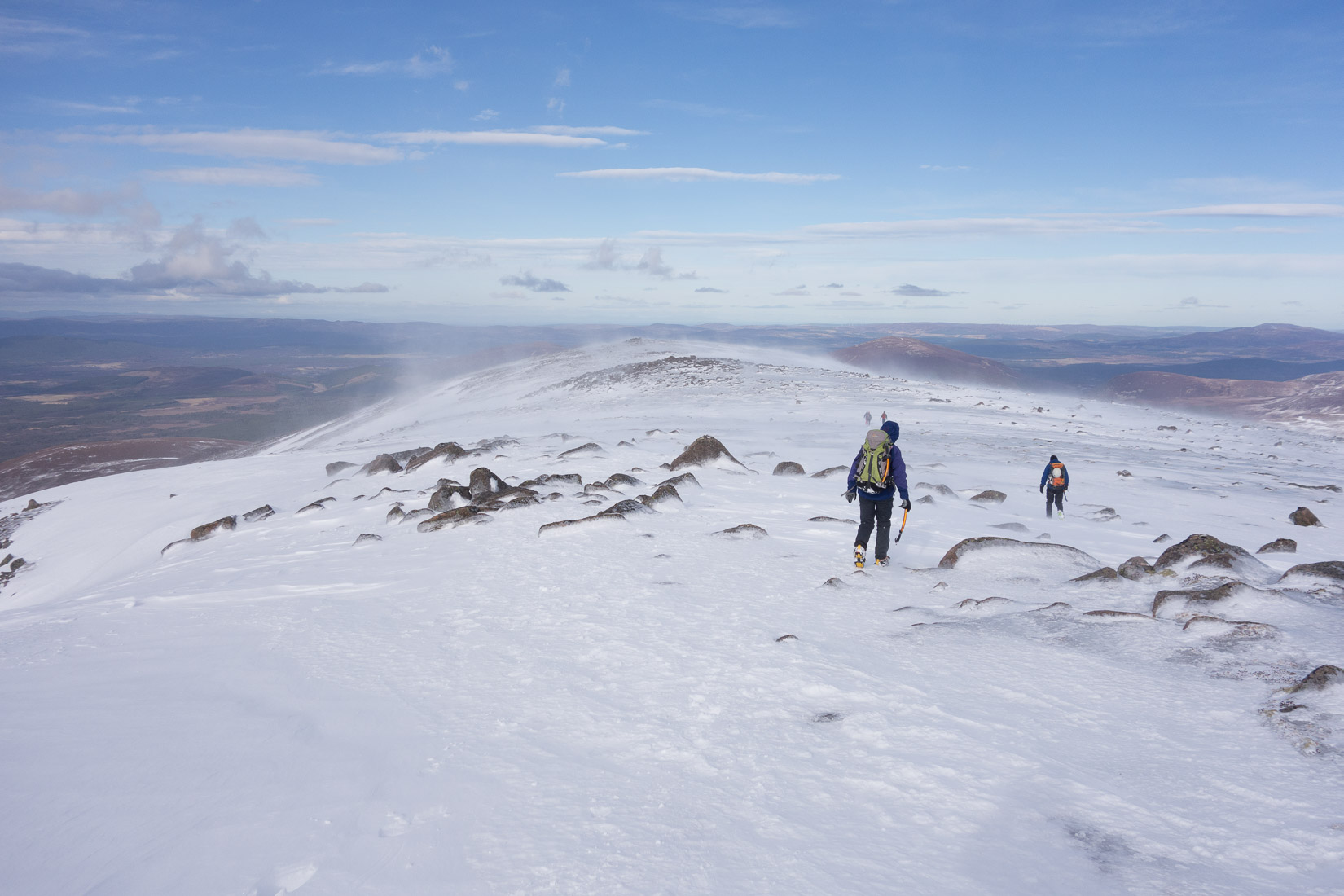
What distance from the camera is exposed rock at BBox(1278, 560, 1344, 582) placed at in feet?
25.1

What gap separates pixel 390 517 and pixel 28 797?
30.5 feet

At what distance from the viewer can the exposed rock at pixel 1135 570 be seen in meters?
8.31

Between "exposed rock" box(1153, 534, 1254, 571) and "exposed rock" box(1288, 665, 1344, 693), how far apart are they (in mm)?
3832

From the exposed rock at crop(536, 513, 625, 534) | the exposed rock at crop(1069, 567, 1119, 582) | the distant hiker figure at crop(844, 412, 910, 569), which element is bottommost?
the exposed rock at crop(536, 513, 625, 534)

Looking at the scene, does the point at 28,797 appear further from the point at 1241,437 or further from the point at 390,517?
the point at 1241,437

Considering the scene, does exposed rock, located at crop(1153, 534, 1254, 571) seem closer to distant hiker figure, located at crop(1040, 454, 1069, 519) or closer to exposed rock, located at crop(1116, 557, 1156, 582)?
exposed rock, located at crop(1116, 557, 1156, 582)

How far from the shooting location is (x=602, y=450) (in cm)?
1981

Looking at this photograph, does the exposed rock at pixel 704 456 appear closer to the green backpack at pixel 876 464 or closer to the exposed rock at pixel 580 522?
the exposed rock at pixel 580 522

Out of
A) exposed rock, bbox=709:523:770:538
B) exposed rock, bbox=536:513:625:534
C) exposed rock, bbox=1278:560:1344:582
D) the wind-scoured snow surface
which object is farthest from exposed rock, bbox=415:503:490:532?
exposed rock, bbox=1278:560:1344:582

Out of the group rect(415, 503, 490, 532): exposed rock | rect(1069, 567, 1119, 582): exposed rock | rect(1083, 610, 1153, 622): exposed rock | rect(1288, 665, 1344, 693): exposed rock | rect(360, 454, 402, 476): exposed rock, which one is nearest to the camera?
rect(1288, 665, 1344, 693): exposed rock

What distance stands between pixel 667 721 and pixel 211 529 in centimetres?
→ 1366

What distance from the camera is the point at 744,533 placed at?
10.8 meters

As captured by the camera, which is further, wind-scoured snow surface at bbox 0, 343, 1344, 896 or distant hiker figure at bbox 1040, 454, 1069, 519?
distant hiker figure at bbox 1040, 454, 1069, 519

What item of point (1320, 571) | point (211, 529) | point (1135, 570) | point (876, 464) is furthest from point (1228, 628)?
point (211, 529)
